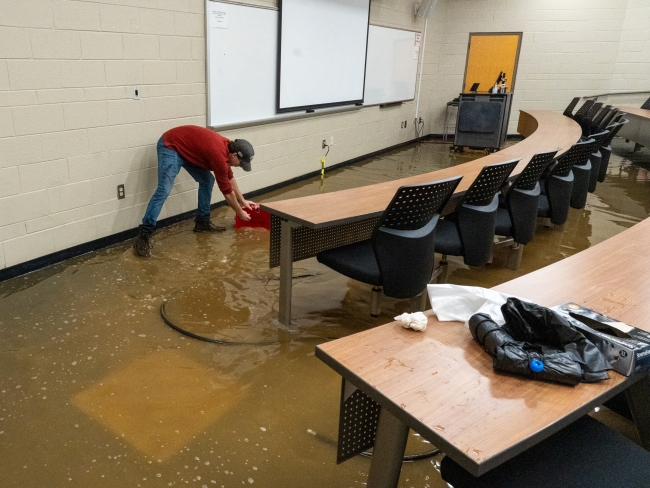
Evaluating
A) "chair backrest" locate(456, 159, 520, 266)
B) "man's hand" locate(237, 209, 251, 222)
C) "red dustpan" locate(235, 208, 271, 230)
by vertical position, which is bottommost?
"red dustpan" locate(235, 208, 271, 230)

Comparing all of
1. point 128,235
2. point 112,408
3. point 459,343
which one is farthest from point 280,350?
point 128,235

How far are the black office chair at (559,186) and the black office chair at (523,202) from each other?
411 millimetres

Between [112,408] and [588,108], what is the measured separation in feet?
24.1

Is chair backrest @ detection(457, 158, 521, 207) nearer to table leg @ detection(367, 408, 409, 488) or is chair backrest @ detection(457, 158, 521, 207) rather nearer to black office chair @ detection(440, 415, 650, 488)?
black office chair @ detection(440, 415, 650, 488)

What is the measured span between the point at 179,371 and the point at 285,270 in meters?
0.70

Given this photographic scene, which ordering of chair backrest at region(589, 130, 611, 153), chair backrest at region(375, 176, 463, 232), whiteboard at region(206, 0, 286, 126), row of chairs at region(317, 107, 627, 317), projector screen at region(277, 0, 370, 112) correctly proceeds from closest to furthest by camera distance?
chair backrest at region(375, 176, 463, 232) < row of chairs at region(317, 107, 627, 317) < whiteboard at region(206, 0, 286, 126) < chair backrest at region(589, 130, 611, 153) < projector screen at region(277, 0, 370, 112)

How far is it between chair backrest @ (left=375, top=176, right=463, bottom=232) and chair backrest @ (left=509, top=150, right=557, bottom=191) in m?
0.92

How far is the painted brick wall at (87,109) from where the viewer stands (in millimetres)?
2926

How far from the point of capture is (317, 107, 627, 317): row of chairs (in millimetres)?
2309

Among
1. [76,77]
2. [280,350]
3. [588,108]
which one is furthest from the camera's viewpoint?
[588,108]

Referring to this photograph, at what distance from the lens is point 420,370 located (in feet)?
3.89

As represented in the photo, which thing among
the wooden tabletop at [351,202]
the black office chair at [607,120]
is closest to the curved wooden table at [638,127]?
the black office chair at [607,120]

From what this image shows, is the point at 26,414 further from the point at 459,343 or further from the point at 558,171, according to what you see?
the point at 558,171

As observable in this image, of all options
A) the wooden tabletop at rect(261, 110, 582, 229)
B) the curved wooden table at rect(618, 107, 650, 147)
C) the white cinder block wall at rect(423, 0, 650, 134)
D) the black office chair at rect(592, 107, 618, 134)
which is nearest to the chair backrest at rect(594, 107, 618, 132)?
the black office chair at rect(592, 107, 618, 134)
